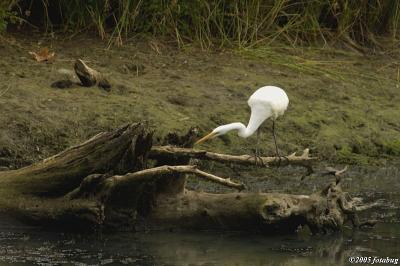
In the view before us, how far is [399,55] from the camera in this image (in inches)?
492

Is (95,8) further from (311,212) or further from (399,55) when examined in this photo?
(311,212)

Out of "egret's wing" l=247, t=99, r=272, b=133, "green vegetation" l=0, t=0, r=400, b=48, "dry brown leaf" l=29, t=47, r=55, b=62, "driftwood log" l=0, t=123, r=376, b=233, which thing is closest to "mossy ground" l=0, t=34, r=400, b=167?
"dry brown leaf" l=29, t=47, r=55, b=62

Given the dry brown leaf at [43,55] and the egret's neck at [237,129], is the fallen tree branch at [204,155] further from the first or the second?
the dry brown leaf at [43,55]

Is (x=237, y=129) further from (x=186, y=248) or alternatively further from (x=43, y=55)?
(x=43, y=55)

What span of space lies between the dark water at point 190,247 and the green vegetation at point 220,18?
11.3ft

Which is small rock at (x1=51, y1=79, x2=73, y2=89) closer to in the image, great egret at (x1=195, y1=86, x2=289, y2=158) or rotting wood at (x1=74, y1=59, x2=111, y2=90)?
rotting wood at (x1=74, y1=59, x2=111, y2=90)

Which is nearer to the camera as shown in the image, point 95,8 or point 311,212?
point 311,212

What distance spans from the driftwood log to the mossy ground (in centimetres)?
145

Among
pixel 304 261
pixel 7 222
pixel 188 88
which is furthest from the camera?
pixel 188 88

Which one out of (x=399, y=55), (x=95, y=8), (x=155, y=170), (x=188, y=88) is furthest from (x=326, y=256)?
(x=399, y=55)

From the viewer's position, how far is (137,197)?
7598mm

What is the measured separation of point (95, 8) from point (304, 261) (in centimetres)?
483

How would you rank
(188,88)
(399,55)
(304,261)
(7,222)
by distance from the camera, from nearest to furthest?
(304,261) → (7,222) → (188,88) → (399,55)

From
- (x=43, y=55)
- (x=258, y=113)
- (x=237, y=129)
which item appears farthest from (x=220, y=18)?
(x=237, y=129)
